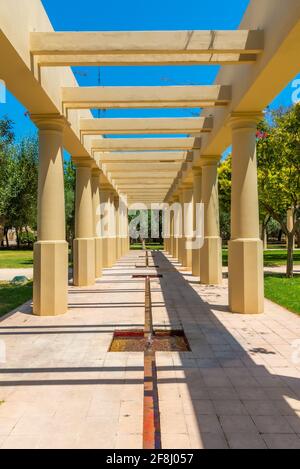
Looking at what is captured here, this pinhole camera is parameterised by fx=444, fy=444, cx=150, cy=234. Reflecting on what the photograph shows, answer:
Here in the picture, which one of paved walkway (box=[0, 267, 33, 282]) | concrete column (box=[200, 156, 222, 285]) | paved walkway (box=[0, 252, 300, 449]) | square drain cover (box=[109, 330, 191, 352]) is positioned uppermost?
concrete column (box=[200, 156, 222, 285])

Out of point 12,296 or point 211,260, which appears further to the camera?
point 211,260

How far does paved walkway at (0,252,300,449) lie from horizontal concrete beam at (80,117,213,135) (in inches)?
215

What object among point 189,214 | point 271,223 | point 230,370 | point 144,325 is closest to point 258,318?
point 144,325

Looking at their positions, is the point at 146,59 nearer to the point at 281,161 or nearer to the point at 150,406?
the point at 150,406

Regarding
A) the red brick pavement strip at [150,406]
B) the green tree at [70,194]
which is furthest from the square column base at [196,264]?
the green tree at [70,194]

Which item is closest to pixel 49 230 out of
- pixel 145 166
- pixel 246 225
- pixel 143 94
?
pixel 143 94

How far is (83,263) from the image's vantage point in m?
15.1

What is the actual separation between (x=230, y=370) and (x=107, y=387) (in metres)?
1.65

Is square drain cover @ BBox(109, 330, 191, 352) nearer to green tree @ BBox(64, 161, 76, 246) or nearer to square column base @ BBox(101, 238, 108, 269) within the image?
square column base @ BBox(101, 238, 108, 269)

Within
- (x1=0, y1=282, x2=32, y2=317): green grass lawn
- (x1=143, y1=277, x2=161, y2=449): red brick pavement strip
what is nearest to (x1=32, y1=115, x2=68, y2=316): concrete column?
(x1=0, y1=282, x2=32, y2=317): green grass lawn

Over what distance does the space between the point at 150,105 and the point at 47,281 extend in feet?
15.5

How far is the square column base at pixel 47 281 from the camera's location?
9.73 m

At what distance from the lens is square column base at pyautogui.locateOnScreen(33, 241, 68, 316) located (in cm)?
973

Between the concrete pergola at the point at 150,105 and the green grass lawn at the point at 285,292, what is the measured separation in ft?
4.31
